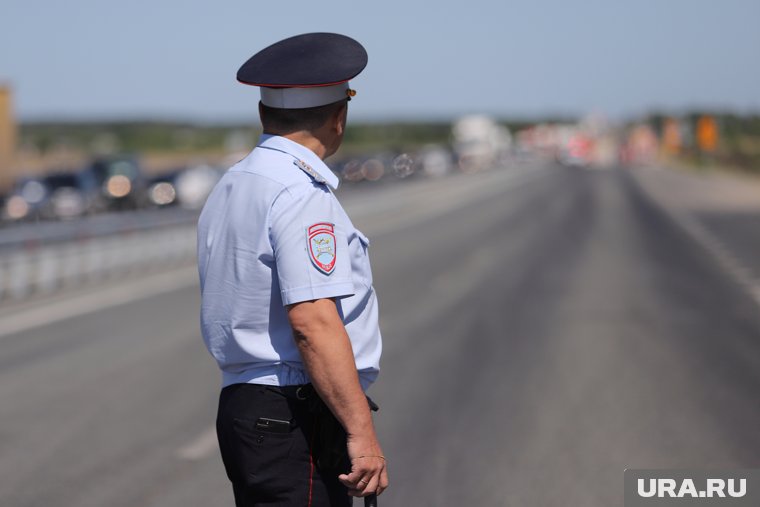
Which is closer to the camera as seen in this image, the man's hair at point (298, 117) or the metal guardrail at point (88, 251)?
the man's hair at point (298, 117)

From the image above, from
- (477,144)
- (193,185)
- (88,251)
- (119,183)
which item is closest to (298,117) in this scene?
(88,251)

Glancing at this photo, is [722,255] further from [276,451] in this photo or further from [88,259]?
[276,451]

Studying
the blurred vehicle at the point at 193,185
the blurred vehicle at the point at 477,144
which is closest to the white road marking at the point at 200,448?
the blurred vehicle at the point at 193,185

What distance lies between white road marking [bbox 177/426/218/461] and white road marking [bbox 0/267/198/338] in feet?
19.8

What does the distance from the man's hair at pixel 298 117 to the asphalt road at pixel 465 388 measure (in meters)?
3.58

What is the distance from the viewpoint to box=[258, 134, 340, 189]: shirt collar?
300 cm

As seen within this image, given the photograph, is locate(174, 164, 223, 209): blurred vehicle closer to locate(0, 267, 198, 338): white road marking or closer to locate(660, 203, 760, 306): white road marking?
locate(660, 203, 760, 306): white road marking

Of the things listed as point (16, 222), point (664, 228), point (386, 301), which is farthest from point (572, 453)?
point (16, 222)

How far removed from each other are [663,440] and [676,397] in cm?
165

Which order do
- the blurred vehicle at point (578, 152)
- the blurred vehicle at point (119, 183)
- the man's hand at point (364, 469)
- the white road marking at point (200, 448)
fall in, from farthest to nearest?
the blurred vehicle at point (578, 152) < the blurred vehicle at point (119, 183) < the white road marking at point (200, 448) < the man's hand at point (364, 469)

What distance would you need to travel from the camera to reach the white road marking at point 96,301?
14.5m

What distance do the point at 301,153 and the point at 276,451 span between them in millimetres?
778

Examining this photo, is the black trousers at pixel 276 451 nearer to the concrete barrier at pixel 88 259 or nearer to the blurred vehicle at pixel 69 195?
the concrete barrier at pixel 88 259

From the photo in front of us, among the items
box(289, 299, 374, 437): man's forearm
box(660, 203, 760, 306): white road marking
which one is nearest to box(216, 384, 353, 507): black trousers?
box(289, 299, 374, 437): man's forearm
